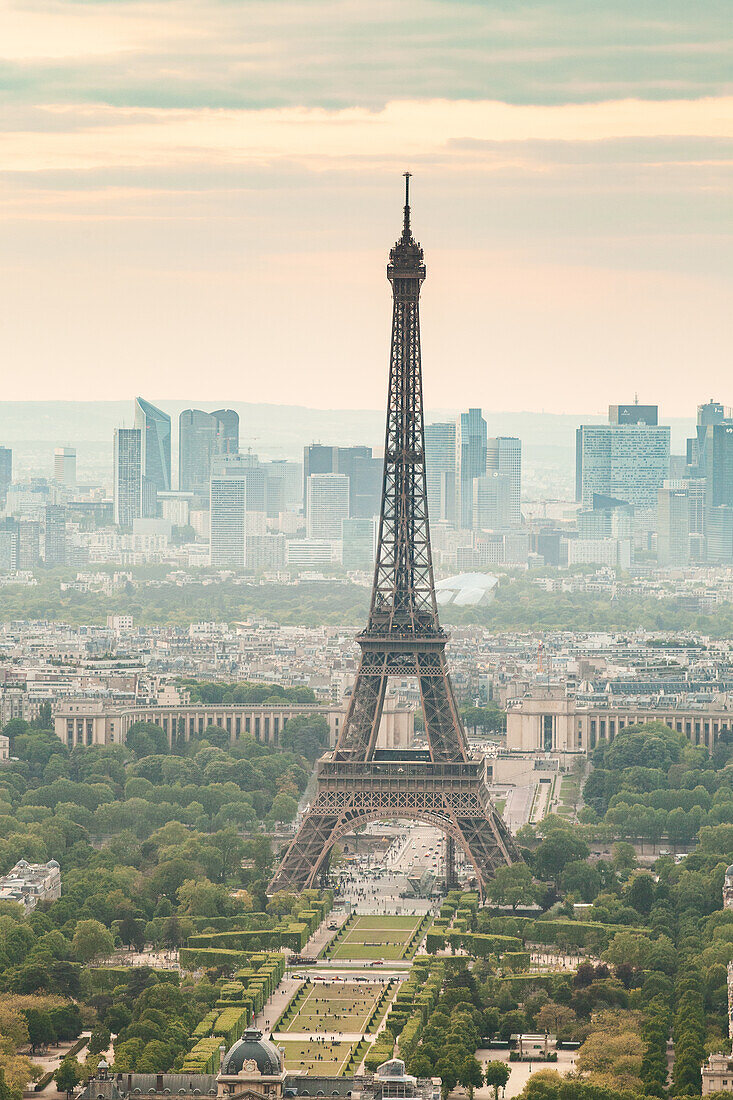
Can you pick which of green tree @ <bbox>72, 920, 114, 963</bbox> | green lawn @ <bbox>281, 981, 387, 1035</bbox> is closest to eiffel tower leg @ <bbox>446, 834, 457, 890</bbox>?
green lawn @ <bbox>281, 981, 387, 1035</bbox>

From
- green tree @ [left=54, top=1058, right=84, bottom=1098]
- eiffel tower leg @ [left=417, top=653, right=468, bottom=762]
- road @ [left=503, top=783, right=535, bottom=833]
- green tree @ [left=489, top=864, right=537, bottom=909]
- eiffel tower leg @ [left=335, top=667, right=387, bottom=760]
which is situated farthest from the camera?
road @ [left=503, top=783, right=535, bottom=833]

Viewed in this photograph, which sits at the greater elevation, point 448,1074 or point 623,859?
point 623,859

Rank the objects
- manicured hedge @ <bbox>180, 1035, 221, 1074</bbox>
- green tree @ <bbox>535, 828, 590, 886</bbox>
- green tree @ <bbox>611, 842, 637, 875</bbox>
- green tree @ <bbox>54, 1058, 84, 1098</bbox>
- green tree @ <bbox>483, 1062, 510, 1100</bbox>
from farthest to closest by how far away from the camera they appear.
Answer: green tree @ <bbox>611, 842, 637, 875</bbox> < green tree @ <bbox>535, 828, 590, 886</bbox> < green tree @ <bbox>483, 1062, 510, 1100</bbox> < green tree @ <bbox>54, 1058, 84, 1098</bbox> < manicured hedge @ <bbox>180, 1035, 221, 1074</bbox>

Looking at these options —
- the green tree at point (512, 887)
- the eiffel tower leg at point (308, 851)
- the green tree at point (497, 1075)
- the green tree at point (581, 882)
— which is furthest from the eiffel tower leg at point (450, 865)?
the green tree at point (497, 1075)

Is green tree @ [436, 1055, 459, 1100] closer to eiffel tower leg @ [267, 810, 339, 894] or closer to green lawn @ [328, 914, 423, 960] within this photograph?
green lawn @ [328, 914, 423, 960]

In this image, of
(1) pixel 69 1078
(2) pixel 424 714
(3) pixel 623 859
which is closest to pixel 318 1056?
(1) pixel 69 1078

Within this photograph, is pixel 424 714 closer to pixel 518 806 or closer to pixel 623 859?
pixel 623 859
